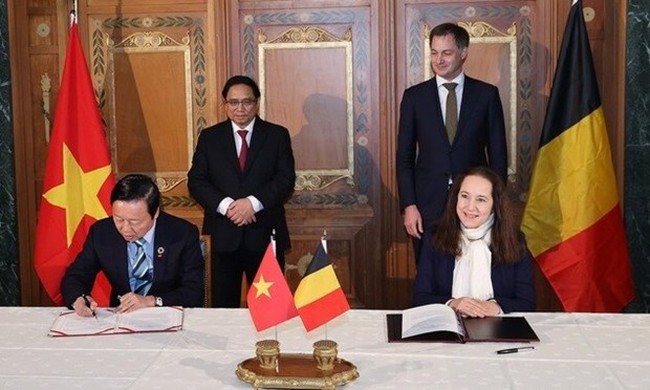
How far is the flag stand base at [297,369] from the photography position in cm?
187

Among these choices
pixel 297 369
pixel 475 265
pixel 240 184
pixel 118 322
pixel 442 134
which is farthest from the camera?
pixel 240 184

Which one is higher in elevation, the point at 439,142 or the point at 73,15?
the point at 73,15

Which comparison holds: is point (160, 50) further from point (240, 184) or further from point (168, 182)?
point (240, 184)

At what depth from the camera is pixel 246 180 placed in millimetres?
3902

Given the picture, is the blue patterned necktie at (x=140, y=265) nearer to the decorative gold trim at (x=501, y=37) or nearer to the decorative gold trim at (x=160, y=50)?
the decorative gold trim at (x=160, y=50)

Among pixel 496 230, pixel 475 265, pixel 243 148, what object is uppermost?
pixel 243 148

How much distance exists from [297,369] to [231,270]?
2.07m

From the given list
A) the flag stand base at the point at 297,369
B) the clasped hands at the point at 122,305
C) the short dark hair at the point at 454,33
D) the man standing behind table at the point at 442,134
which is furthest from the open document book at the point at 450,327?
the short dark hair at the point at 454,33

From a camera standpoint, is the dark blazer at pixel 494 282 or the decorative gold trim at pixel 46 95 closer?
the dark blazer at pixel 494 282

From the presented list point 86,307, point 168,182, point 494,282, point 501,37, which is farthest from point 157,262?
point 501,37

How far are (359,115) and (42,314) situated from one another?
7.69ft

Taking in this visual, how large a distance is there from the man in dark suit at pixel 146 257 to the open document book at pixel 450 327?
79cm

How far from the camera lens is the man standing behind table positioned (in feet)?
12.4

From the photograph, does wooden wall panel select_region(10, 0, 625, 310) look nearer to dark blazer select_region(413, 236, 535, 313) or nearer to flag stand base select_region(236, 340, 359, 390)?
dark blazer select_region(413, 236, 535, 313)
